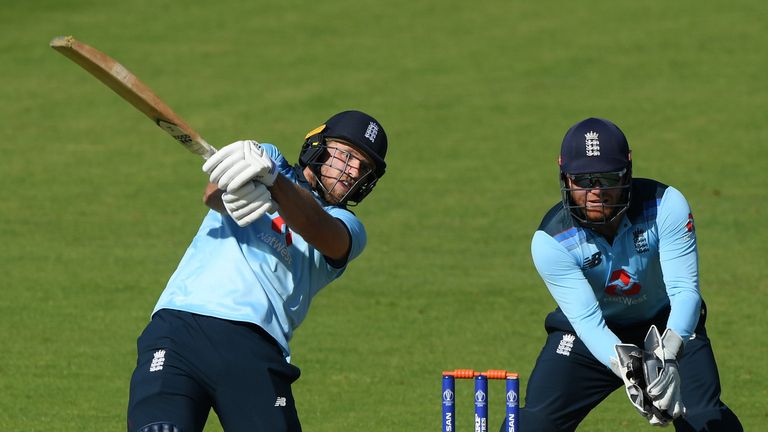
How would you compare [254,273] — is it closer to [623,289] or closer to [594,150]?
[594,150]

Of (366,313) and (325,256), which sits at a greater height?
(325,256)

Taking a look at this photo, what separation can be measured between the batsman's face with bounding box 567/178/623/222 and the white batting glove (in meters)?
1.80

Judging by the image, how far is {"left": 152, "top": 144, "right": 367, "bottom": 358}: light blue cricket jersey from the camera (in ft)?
20.6

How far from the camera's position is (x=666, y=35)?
24.2m

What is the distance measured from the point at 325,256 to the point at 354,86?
15547 mm

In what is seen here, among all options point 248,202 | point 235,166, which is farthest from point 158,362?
point 235,166

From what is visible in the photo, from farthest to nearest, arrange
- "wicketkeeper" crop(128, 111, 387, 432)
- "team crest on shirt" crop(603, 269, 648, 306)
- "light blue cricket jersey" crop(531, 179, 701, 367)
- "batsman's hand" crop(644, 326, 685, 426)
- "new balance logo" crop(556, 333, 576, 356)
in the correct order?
"new balance logo" crop(556, 333, 576, 356) < "team crest on shirt" crop(603, 269, 648, 306) < "light blue cricket jersey" crop(531, 179, 701, 367) < "batsman's hand" crop(644, 326, 685, 426) < "wicketkeeper" crop(128, 111, 387, 432)

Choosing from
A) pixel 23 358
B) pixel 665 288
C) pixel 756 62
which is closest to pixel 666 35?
pixel 756 62

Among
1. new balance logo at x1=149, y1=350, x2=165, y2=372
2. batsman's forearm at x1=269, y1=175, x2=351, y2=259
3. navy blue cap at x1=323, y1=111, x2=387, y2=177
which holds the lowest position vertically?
new balance logo at x1=149, y1=350, x2=165, y2=372

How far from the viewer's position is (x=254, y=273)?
20.7 feet

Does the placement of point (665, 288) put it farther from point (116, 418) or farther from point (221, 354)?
point (116, 418)

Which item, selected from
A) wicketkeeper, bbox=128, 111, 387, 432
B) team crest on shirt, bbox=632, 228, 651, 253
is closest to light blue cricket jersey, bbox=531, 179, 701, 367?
team crest on shirt, bbox=632, 228, 651, 253

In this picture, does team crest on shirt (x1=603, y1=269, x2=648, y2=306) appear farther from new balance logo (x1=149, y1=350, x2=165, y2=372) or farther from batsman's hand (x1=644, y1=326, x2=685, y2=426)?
new balance logo (x1=149, y1=350, x2=165, y2=372)

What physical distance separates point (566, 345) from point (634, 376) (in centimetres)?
97
